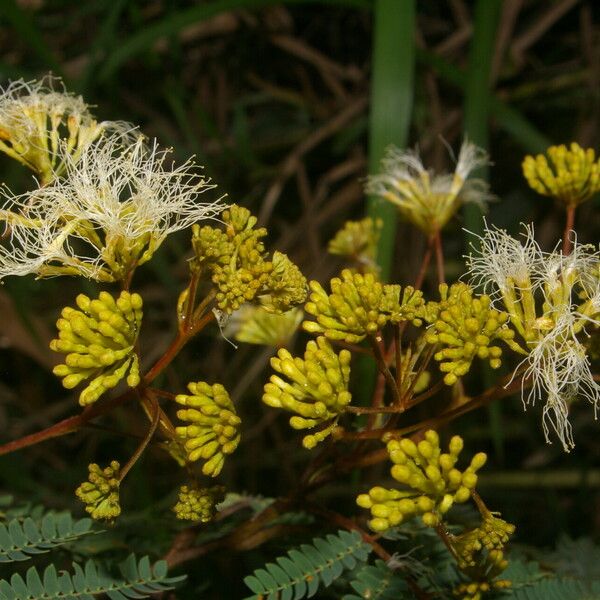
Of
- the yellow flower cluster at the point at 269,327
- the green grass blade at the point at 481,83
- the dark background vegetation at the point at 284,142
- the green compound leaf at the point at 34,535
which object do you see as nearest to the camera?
the green compound leaf at the point at 34,535

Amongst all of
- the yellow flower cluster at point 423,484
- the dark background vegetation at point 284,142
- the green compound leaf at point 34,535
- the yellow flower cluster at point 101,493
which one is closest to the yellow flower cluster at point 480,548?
the yellow flower cluster at point 423,484

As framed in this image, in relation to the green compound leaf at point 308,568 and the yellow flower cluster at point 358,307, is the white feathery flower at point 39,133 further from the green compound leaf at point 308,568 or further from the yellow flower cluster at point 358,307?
the green compound leaf at point 308,568

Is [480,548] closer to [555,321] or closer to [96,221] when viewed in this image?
[555,321]

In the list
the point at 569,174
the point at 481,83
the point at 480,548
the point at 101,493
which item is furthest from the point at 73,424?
the point at 481,83

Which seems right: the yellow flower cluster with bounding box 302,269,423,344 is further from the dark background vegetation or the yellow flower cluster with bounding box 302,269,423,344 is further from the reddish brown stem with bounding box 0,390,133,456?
the dark background vegetation

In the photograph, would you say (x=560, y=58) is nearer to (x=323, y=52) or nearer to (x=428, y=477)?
(x=323, y=52)

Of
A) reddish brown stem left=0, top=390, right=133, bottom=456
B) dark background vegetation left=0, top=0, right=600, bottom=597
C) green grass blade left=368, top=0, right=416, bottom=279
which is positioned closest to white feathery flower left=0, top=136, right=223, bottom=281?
reddish brown stem left=0, top=390, right=133, bottom=456

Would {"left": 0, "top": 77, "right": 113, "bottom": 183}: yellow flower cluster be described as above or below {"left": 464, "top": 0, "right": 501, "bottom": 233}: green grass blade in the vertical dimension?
below
